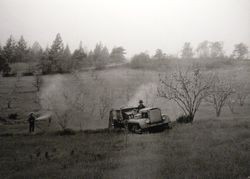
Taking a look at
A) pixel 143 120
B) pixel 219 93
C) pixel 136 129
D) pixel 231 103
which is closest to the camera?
pixel 143 120

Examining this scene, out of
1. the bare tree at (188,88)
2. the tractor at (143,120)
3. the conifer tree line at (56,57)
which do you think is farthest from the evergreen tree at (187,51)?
the tractor at (143,120)

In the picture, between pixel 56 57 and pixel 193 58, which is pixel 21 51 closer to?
pixel 56 57

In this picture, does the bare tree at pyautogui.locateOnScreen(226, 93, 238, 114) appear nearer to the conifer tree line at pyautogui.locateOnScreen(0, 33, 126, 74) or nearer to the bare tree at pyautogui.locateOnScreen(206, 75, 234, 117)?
the bare tree at pyautogui.locateOnScreen(206, 75, 234, 117)

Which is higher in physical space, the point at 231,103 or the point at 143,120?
the point at 143,120

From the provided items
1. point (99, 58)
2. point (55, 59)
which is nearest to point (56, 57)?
point (55, 59)

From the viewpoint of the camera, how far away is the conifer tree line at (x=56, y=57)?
81.5 metres

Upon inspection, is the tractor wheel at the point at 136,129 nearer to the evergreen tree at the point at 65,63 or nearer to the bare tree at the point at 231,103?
the bare tree at the point at 231,103

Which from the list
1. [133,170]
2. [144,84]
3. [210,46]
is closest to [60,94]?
[144,84]

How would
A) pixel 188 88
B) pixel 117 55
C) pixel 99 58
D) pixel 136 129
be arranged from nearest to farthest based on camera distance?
pixel 136 129 → pixel 188 88 → pixel 99 58 → pixel 117 55

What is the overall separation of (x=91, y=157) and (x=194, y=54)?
437 ft

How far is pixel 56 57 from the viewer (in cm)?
8319

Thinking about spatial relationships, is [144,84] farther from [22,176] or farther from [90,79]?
[22,176]

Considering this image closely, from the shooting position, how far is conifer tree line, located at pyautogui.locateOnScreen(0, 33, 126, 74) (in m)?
81.5

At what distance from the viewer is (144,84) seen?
2625 inches
